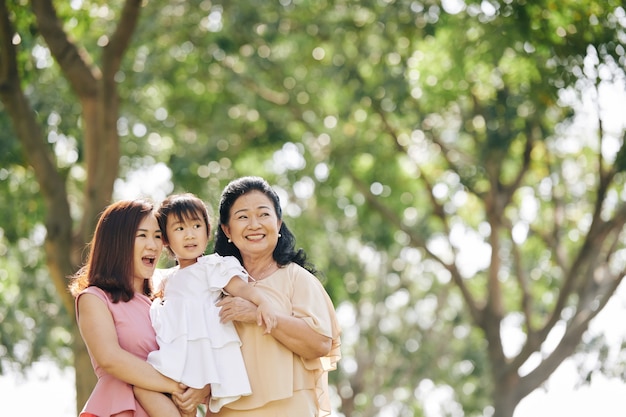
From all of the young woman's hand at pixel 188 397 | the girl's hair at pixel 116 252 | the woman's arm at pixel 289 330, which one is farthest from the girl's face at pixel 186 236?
the young woman's hand at pixel 188 397

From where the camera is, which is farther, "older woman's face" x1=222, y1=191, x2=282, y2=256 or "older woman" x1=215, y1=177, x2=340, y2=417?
"older woman's face" x1=222, y1=191, x2=282, y2=256

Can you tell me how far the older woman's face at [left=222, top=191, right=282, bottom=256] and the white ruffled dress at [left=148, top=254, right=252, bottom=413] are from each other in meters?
0.11

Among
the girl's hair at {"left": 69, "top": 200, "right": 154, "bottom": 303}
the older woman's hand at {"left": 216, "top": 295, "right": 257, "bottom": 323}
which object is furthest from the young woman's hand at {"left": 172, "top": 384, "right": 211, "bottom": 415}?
the girl's hair at {"left": 69, "top": 200, "right": 154, "bottom": 303}

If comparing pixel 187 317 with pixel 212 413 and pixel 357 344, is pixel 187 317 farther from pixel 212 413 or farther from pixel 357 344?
pixel 357 344

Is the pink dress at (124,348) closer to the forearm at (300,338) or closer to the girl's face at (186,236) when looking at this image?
the girl's face at (186,236)

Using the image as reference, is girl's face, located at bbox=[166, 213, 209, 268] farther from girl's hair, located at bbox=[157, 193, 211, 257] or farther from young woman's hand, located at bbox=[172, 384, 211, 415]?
young woman's hand, located at bbox=[172, 384, 211, 415]

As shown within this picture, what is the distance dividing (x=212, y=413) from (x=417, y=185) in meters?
13.2

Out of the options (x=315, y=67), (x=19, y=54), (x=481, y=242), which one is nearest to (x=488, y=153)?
(x=315, y=67)

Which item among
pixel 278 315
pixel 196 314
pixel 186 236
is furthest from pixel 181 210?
pixel 278 315

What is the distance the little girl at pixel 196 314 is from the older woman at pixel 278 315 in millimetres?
72

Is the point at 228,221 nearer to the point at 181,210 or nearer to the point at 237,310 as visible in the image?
the point at 181,210

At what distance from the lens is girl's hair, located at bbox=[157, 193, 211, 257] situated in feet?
17.1

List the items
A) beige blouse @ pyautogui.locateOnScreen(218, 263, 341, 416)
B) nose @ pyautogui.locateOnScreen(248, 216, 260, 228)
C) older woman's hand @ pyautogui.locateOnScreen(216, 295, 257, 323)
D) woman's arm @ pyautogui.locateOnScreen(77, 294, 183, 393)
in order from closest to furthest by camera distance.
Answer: woman's arm @ pyautogui.locateOnScreen(77, 294, 183, 393) → older woman's hand @ pyautogui.locateOnScreen(216, 295, 257, 323) → beige blouse @ pyautogui.locateOnScreen(218, 263, 341, 416) → nose @ pyautogui.locateOnScreen(248, 216, 260, 228)

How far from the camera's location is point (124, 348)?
5.08 metres
